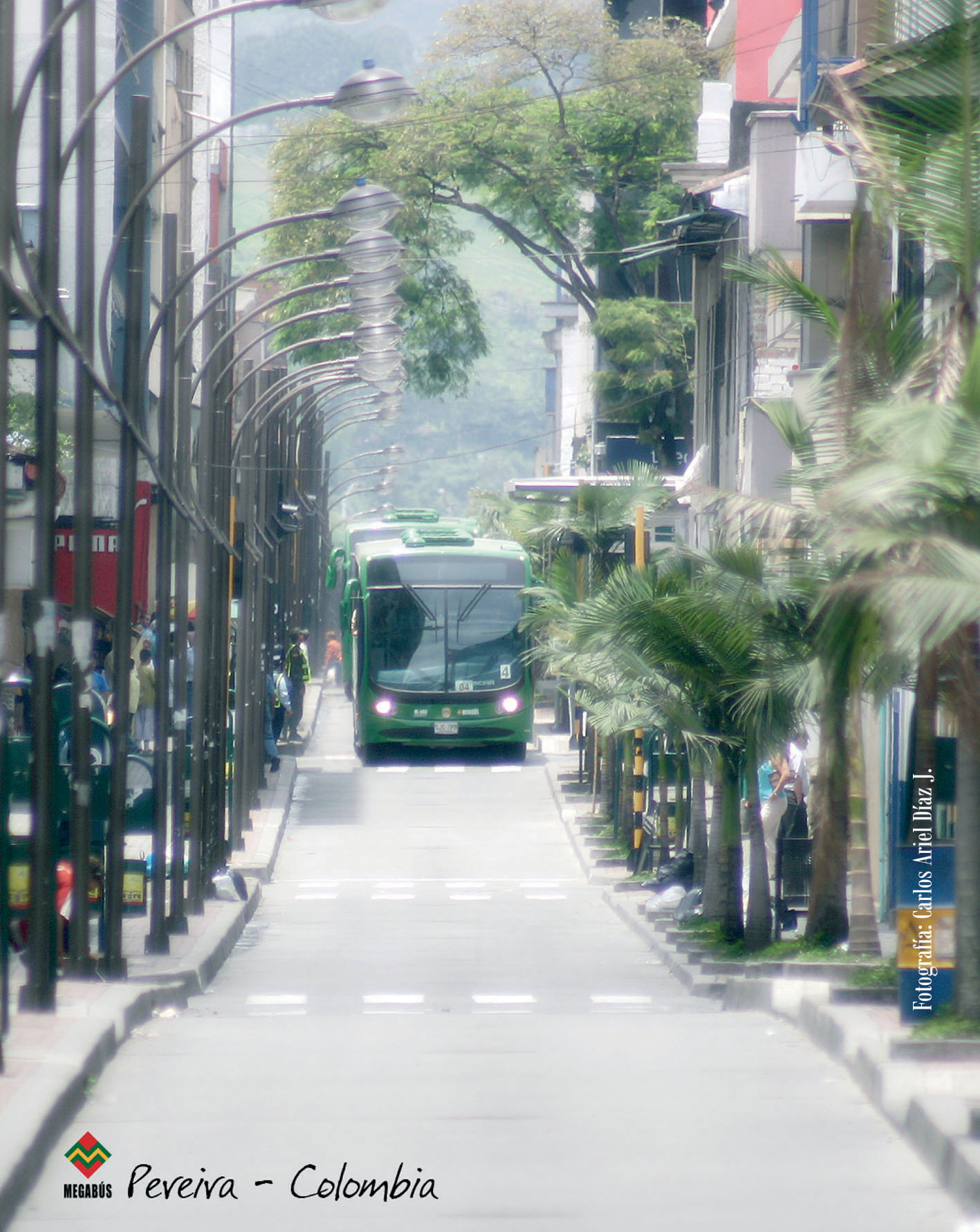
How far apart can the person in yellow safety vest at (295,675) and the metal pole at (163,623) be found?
23496 millimetres

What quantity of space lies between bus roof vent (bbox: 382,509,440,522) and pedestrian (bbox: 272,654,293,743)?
753 centimetres

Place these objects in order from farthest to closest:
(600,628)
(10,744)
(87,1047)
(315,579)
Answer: (315,579)
(600,628)
(10,744)
(87,1047)

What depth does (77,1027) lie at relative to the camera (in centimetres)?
934

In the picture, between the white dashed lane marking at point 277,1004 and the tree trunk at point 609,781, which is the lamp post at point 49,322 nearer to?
the white dashed lane marking at point 277,1004

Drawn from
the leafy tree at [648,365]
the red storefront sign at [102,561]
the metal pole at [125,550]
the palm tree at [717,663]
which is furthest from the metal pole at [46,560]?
the leafy tree at [648,365]

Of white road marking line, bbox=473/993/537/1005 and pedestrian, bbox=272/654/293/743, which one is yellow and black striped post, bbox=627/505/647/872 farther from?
pedestrian, bbox=272/654/293/743

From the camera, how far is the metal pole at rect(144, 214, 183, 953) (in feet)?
49.8

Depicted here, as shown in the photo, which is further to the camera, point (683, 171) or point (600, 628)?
point (683, 171)

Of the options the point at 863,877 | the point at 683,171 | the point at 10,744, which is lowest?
the point at 863,877

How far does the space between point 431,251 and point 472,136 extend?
3.57 m

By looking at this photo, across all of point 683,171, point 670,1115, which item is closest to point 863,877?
point 670,1115

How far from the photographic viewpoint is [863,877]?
13.4 metres

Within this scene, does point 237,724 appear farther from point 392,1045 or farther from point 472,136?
point 472,136

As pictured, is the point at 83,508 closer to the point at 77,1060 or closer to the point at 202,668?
the point at 77,1060
